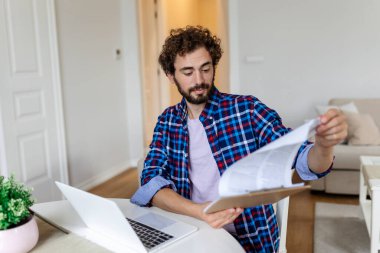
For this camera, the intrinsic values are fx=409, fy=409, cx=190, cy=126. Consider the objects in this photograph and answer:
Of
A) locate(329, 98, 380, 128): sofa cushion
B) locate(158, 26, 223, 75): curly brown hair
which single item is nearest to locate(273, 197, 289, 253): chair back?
locate(158, 26, 223, 75): curly brown hair

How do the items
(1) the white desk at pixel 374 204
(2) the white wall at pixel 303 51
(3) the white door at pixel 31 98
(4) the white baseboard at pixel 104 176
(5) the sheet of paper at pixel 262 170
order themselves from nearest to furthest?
1. (5) the sheet of paper at pixel 262 170
2. (1) the white desk at pixel 374 204
3. (3) the white door at pixel 31 98
4. (4) the white baseboard at pixel 104 176
5. (2) the white wall at pixel 303 51

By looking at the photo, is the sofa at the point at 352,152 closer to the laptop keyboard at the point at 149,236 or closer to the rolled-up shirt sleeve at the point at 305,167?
the rolled-up shirt sleeve at the point at 305,167

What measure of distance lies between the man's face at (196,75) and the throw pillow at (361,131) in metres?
2.36

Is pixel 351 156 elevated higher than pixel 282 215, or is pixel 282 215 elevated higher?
pixel 282 215

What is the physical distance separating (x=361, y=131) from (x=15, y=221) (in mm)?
3021

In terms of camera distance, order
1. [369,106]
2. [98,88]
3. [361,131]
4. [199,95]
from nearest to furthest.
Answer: [199,95] < [361,131] < [369,106] < [98,88]

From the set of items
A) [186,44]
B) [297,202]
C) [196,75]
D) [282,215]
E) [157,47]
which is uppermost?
[157,47]

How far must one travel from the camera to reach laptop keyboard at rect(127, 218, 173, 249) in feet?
3.21

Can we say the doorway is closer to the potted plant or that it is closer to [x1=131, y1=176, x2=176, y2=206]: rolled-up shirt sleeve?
[x1=131, y1=176, x2=176, y2=206]: rolled-up shirt sleeve

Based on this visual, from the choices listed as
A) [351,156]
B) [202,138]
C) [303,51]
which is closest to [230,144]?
[202,138]

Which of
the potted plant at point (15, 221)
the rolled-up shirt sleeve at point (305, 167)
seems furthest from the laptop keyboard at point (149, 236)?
the rolled-up shirt sleeve at point (305, 167)

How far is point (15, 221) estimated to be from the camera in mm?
933

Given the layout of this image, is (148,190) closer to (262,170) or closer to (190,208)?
(190,208)

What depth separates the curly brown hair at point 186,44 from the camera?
1.37 m
